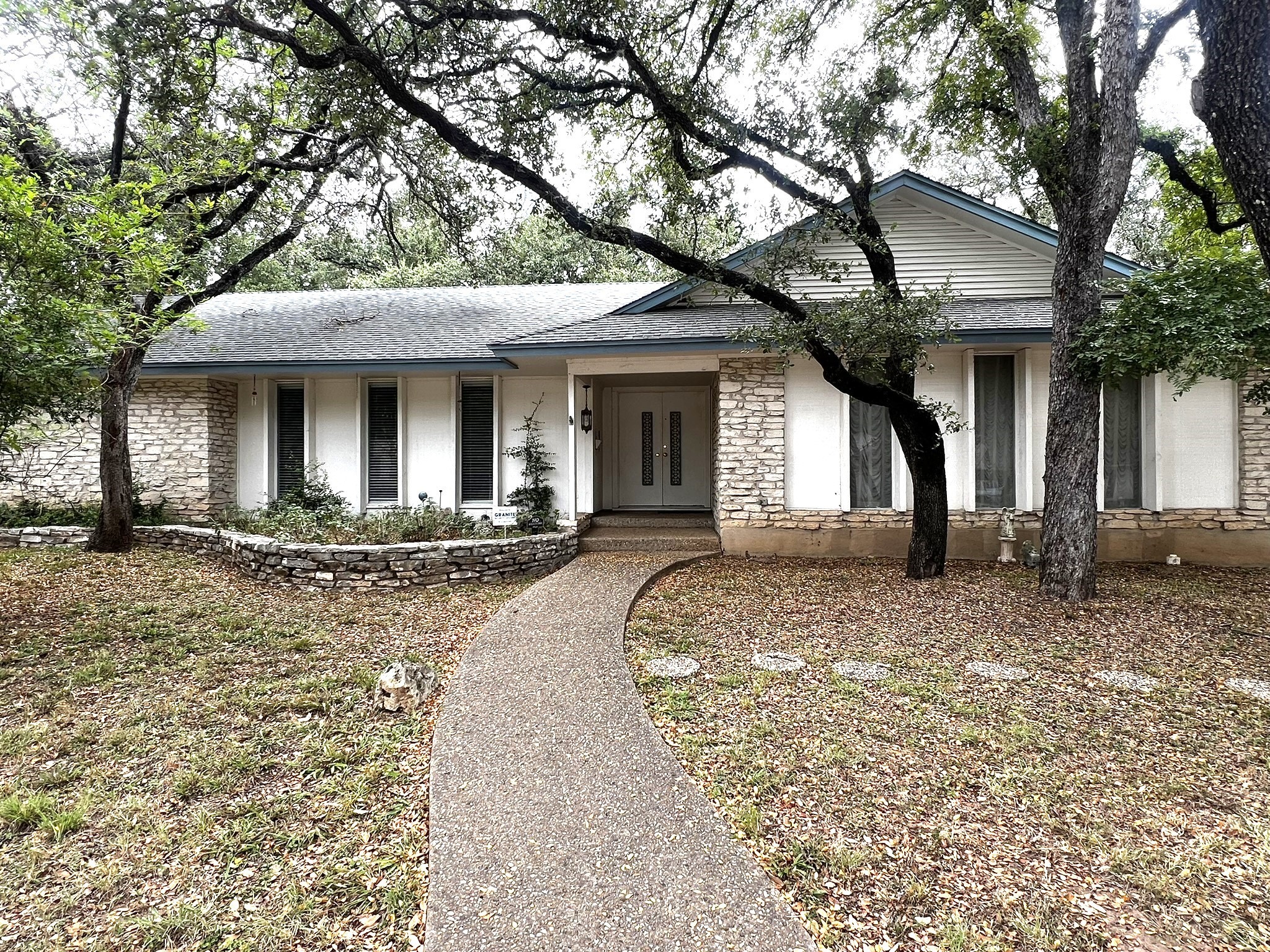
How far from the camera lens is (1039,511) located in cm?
746

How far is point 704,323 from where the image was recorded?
7.61 m

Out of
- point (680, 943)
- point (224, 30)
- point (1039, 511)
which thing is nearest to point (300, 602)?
point (680, 943)

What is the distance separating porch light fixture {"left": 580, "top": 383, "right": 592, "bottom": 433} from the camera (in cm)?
822

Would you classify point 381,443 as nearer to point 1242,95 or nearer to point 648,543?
point 648,543

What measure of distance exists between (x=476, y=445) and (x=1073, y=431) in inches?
299

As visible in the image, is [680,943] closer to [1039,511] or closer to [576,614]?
[576,614]

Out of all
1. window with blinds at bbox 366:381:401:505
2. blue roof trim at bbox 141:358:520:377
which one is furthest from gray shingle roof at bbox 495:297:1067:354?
window with blinds at bbox 366:381:401:505

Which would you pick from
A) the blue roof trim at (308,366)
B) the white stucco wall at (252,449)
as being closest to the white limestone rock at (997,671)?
the blue roof trim at (308,366)

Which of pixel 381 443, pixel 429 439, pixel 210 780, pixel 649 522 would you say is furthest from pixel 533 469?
pixel 210 780

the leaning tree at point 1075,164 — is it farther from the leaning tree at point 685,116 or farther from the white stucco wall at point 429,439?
the white stucco wall at point 429,439

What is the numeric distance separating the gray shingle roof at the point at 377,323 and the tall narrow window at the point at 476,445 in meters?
0.90

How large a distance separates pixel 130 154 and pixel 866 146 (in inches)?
348

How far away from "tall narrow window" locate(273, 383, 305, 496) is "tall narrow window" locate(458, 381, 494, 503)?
2.53 m

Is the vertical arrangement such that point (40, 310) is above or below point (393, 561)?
above
